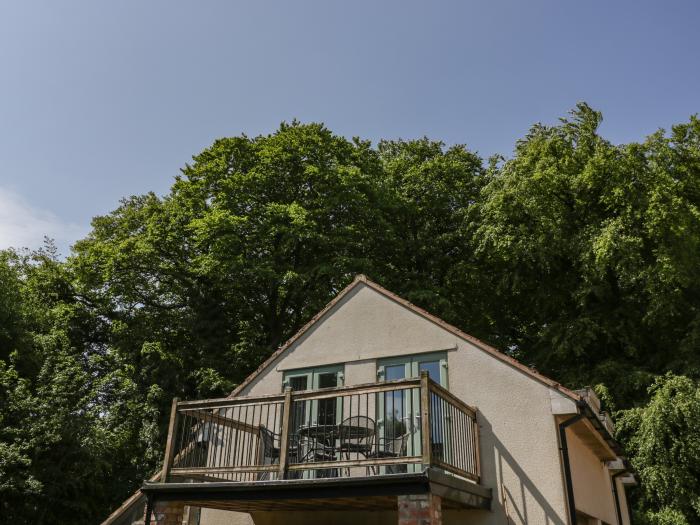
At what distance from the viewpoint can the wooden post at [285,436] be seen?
9013mm

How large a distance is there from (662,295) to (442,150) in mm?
13646

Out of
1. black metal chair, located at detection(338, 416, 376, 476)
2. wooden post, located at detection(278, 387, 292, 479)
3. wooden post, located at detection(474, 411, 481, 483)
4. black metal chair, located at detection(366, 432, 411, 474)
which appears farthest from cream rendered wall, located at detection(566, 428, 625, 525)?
wooden post, located at detection(278, 387, 292, 479)

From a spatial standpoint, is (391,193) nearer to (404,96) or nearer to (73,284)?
(404,96)

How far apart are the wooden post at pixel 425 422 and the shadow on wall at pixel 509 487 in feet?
8.00

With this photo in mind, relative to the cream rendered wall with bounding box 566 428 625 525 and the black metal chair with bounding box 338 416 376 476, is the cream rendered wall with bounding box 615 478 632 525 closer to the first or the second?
the cream rendered wall with bounding box 566 428 625 525

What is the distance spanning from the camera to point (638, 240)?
1969 centimetres

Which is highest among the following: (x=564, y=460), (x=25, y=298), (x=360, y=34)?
(x=360, y=34)

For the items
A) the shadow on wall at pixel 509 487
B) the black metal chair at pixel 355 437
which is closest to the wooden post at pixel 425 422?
the black metal chair at pixel 355 437

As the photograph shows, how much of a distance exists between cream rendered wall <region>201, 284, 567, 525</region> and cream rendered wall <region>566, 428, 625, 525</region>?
0.95 m

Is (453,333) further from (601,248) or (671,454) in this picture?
(601,248)

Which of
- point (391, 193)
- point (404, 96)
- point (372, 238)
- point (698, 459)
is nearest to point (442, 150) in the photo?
point (391, 193)

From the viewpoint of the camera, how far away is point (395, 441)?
10062 millimetres

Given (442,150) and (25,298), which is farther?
(442,150)

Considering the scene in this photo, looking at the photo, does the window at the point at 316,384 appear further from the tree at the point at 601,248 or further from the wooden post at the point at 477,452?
the tree at the point at 601,248
